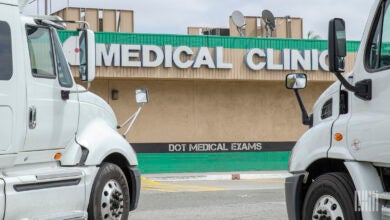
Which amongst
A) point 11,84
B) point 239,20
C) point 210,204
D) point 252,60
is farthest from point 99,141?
point 239,20

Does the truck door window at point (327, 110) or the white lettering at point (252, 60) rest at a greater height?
the white lettering at point (252, 60)

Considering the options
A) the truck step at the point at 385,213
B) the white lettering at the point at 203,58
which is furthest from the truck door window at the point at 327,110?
the white lettering at the point at 203,58

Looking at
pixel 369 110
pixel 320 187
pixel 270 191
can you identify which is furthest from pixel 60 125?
pixel 270 191

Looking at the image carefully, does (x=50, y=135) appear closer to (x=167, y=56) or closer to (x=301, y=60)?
(x=167, y=56)

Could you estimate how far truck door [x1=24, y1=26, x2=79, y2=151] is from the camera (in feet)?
23.5

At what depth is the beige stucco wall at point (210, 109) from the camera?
76.2ft

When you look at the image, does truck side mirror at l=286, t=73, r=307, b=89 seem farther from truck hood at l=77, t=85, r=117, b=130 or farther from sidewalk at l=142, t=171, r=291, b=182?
sidewalk at l=142, t=171, r=291, b=182

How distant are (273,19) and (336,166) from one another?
1937 centimetres

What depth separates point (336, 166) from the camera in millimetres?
6574

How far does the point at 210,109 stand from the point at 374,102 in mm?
18248

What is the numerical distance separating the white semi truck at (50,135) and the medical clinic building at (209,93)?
1356 centimetres

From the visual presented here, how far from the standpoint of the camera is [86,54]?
297 inches

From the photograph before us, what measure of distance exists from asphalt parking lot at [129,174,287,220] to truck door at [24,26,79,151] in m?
3.34

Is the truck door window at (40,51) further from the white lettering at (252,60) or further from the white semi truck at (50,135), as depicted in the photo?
the white lettering at (252,60)
